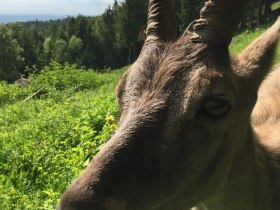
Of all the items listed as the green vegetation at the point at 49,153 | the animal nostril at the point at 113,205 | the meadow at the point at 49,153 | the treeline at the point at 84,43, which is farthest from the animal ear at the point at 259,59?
the treeline at the point at 84,43

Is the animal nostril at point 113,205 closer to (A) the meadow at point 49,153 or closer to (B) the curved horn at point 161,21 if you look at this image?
(B) the curved horn at point 161,21

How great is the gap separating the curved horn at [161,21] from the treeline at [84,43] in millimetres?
84170

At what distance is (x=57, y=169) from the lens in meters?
8.64

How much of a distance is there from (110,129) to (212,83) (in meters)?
5.26

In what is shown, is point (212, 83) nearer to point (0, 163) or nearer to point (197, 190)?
point (197, 190)

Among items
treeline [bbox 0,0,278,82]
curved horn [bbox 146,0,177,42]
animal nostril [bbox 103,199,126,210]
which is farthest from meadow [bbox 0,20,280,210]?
treeline [bbox 0,0,278,82]

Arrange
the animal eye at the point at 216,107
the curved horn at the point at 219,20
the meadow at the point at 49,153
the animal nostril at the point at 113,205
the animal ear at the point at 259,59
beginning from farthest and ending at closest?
the meadow at the point at 49,153 < the animal ear at the point at 259,59 < the curved horn at the point at 219,20 < the animal eye at the point at 216,107 < the animal nostril at the point at 113,205

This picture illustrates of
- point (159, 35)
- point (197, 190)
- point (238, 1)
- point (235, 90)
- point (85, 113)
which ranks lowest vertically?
point (85, 113)

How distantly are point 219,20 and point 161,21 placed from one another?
0.96 m

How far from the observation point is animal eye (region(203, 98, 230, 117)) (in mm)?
3678

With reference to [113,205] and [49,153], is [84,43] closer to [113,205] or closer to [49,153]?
[49,153]

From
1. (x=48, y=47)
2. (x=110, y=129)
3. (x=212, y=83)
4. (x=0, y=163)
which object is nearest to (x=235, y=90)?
(x=212, y=83)

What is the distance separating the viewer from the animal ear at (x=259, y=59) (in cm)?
420

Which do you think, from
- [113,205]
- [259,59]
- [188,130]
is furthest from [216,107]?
[113,205]
